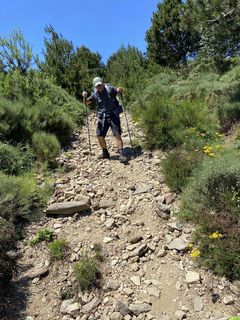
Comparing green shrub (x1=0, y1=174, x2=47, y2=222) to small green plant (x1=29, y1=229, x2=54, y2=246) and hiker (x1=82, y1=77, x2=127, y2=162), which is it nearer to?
small green plant (x1=29, y1=229, x2=54, y2=246)

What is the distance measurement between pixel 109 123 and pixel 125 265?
429 cm

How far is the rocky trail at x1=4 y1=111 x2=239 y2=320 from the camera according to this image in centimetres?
367

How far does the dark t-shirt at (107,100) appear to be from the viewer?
7.93 metres

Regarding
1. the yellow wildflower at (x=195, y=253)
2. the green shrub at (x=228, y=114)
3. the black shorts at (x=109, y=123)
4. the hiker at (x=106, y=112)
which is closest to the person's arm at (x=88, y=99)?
the hiker at (x=106, y=112)

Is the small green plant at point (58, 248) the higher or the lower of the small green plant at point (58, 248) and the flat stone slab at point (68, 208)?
the lower

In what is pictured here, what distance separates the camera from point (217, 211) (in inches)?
173

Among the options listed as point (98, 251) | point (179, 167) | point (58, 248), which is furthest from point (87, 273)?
point (179, 167)

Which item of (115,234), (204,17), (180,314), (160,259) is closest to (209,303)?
(180,314)

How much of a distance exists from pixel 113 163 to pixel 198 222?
11.1ft

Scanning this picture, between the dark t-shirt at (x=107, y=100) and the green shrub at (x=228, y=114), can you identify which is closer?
the green shrub at (x=228, y=114)

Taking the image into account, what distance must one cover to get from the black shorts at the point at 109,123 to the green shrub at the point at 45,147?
114 cm

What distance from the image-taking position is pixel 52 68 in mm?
16875

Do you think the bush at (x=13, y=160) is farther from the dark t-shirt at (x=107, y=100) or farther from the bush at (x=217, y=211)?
the bush at (x=217, y=211)

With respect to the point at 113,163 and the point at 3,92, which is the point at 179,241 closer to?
the point at 113,163
